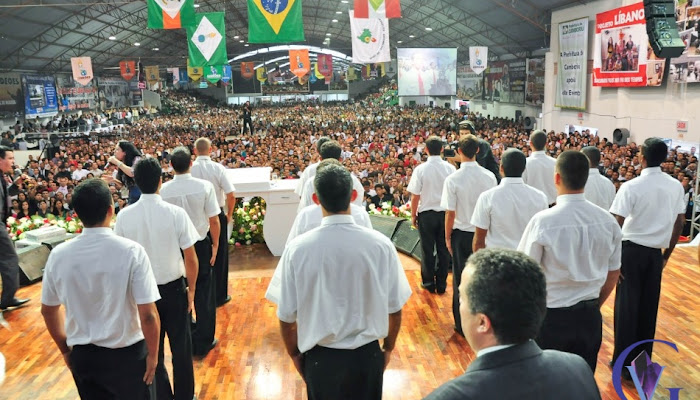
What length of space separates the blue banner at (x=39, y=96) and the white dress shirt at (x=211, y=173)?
24727 mm

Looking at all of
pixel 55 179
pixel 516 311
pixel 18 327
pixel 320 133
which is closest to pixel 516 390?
pixel 516 311

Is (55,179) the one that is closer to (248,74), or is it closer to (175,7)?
(175,7)

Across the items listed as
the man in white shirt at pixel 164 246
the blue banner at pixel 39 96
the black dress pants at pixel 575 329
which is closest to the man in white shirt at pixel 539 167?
the black dress pants at pixel 575 329

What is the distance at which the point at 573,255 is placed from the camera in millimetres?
2426

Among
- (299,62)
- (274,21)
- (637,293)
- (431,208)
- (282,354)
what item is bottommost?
(282,354)

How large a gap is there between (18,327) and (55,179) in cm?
861

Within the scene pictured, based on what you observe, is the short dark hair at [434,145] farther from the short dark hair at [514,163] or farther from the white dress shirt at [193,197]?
the white dress shirt at [193,197]

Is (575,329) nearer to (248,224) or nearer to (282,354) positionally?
(282,354)

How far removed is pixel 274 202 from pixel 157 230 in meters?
3.31

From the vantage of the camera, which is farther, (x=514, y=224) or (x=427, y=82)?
(x=427, y=82)

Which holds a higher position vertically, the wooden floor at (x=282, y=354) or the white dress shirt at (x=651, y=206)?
the white dress shirt at (x=651, y=206)

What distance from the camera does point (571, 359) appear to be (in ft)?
3.90

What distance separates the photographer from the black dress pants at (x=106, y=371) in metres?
2.34

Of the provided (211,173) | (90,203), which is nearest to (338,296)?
(90,203)
